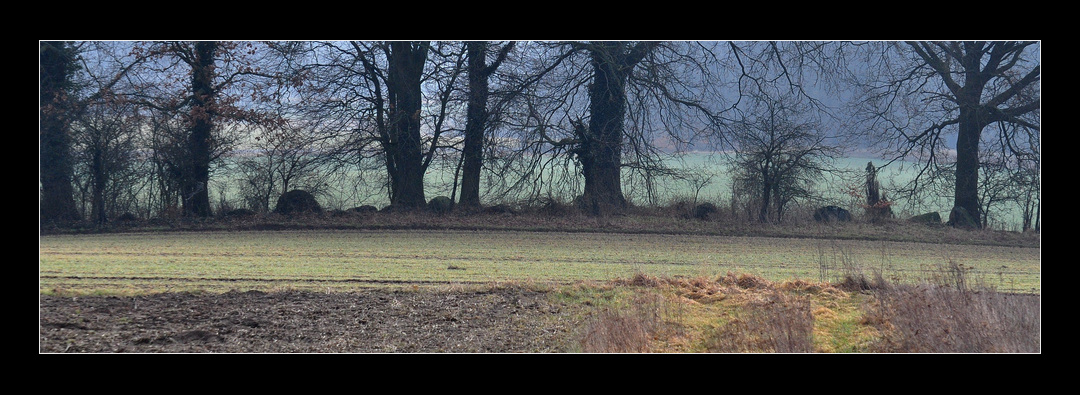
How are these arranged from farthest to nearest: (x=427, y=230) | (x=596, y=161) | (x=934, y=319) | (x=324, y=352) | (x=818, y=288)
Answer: (x=596, y=161) → (x=427, y=230) → (x=818, y=288) → (x=934, y=319) → (x=324, y=352)

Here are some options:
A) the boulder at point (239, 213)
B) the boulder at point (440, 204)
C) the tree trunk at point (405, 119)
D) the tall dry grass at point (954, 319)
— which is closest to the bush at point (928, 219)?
the tall dry grass at point (954, 319)

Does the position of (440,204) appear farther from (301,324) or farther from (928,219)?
(928,219)

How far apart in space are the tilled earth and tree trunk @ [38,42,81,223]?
606cm

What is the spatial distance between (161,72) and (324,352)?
9.52m

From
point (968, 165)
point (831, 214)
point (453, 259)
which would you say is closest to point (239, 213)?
point (453, 259)

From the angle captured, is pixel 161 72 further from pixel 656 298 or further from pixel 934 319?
pixel 934 319

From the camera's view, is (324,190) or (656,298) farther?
(324,190)

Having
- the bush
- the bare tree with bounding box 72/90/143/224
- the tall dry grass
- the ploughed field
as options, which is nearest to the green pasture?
the ploughed field

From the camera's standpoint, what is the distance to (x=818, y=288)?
910 cm

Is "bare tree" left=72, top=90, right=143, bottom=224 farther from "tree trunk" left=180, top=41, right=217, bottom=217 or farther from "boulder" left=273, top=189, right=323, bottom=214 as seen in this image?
"boulder" left=273, top=189, right=323, bottom=214

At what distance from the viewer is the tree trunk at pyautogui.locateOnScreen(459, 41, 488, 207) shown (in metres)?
15.6

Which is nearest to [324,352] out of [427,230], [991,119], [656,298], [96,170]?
[656,298]

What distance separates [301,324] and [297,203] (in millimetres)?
8755

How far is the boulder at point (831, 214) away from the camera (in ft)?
50.2
